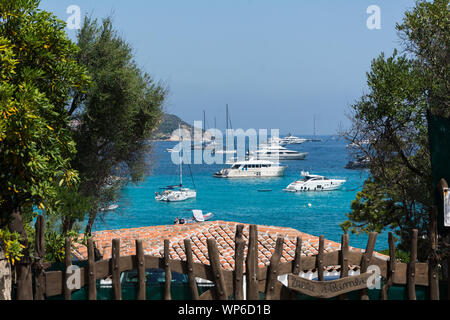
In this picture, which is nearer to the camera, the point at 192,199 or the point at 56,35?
the point at 56,35

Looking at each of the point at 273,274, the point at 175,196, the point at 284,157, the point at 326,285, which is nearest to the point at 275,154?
the point at 284,157

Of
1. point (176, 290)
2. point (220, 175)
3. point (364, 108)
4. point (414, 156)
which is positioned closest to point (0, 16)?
point (176, 290)

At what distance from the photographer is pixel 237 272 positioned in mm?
7016

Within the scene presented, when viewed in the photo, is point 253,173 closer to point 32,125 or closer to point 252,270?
point 252,270

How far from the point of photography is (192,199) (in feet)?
261

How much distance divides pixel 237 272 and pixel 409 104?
8130 mm

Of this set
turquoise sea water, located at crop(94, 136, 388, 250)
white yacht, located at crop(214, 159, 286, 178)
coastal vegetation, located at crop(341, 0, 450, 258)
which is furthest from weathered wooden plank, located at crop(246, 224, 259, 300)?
white yacht, located at crop(214, 159, 286, 178)

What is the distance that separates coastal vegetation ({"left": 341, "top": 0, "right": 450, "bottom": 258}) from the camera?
12.8 m

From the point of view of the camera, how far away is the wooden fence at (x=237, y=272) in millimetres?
6988

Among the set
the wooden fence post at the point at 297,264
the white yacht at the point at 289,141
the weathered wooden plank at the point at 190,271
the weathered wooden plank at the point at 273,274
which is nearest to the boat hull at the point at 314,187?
the wooden fence post at the point at 297,264

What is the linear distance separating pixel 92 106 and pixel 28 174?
307 inches

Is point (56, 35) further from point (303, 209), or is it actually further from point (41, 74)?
point (303, 209)

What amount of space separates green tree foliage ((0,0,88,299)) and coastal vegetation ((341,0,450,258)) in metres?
8.03

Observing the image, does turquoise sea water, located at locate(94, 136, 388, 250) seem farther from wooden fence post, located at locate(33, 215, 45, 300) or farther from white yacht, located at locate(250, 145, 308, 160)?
wooden fence post, located at locate(33, 215, 45, 300)
